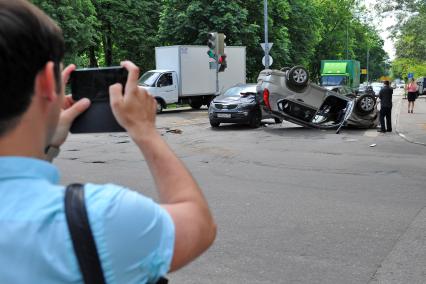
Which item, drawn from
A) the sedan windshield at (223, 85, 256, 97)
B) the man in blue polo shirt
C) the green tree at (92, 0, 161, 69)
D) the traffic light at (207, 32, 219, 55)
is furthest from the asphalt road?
the green tree at (92, 0, 161, 69)

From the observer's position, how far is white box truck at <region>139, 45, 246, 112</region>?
24875mm

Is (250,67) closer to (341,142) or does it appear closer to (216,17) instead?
(216,17)

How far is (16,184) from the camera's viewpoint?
1127 millimetres

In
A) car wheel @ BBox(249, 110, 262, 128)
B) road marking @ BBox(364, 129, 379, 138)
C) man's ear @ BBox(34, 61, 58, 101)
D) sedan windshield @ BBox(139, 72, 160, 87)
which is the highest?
man's ear @ BBox(34, 61, 58, 101)

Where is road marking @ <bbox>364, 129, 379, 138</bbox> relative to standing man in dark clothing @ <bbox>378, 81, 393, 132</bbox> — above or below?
below

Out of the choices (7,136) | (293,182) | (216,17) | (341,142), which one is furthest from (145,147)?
(216,17)

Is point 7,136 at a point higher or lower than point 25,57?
lower

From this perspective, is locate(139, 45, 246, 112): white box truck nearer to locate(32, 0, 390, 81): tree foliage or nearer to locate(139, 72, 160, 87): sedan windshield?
locate(139, 72, 160, 87): sedan windshield

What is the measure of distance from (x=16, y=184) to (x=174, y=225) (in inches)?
14.0

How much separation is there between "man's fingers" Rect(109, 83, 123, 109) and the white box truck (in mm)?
22963

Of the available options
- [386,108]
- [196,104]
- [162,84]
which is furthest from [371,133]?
[196,104]

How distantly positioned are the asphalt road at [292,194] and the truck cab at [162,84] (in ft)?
31.2

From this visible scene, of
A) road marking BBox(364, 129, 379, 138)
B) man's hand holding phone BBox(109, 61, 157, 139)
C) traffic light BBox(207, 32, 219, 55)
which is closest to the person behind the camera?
man's hand holding phone BBox(109, 61, 157, 139)

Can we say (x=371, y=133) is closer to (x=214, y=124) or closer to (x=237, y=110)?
(x=237, y=110)
